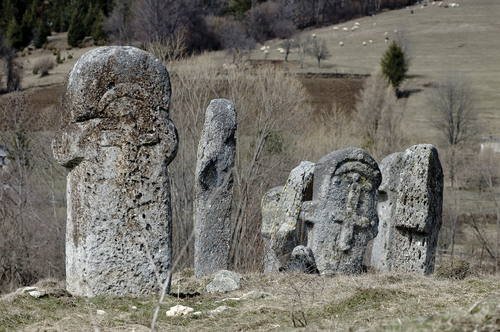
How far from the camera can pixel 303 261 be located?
479 inches

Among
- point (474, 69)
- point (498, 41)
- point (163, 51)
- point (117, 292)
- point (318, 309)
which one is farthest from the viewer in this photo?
point (498, 41)

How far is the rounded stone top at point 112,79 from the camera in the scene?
8.61 meters

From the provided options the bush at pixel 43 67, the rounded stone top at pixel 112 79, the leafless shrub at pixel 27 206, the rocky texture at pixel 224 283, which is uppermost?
the rounded stone top at pixel 112 79

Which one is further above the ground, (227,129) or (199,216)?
(227,129)

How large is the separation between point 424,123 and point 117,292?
47.9m

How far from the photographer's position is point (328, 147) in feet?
109

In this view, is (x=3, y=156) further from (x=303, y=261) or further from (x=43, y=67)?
(x=43, y=67)

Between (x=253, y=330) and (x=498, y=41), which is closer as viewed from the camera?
(x=253, y=330)

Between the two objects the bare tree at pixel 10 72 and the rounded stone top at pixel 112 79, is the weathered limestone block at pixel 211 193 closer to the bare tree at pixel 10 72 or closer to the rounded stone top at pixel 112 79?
the rounded stone top at pixel 112 79

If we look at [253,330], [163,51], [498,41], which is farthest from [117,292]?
[498,41]

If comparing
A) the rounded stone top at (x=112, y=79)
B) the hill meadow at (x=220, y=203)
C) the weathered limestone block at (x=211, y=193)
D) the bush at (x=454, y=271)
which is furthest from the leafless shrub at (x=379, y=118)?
the rounded stone top at (x=112, y=79)

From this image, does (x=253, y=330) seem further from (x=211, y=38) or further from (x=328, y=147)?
(x=211, y=38)

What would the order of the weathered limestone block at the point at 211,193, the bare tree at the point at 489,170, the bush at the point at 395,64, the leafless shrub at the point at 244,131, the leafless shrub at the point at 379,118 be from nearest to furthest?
1. the weathered limestone block at the point at 211,193
2. the leafless shrub at the point at 244,131
3. the bare tree at the point at 489,170
4. the leafless shrub at the point at 379,118
5. the bush at the point at 395,64

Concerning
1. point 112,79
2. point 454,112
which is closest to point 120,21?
point 454,112
